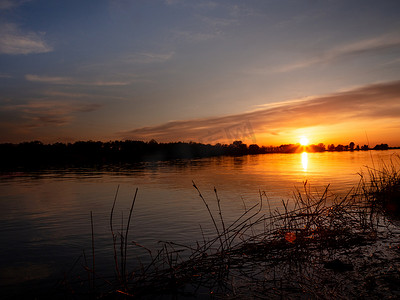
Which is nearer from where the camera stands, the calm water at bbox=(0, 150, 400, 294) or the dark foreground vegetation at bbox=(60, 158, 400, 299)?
the dark foreground vegetation at bbox=(60, 158, 400, 299)

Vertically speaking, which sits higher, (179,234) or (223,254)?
(223,254)

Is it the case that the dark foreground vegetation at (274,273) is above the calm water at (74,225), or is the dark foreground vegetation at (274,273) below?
above

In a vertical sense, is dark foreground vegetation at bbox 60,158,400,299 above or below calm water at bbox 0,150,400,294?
above

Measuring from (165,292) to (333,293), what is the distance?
3.88 metres

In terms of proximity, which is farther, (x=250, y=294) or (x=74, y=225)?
(x=74, y=225)

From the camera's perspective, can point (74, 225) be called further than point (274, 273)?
Yes

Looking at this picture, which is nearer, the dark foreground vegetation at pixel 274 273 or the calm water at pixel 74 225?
the dark foreground vegetation at pixel 274 273

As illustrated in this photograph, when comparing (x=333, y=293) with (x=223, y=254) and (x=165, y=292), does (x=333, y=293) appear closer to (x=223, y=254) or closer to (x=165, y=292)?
(x=223, y=254)

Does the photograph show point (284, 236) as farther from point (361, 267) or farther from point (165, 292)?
point (165, 292)

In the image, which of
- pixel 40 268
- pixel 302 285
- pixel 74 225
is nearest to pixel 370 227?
pixel 302 285

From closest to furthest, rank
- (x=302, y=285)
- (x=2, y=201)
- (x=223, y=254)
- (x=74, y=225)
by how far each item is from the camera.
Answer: (x=302, y=285) → (x=223, y=254) → (x=74, y=225) → (x=2, y=201)

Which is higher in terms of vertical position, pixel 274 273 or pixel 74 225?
pixel 274 273

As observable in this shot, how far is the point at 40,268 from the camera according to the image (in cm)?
993

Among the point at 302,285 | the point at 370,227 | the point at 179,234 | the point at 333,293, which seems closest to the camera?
the point at 333,293
